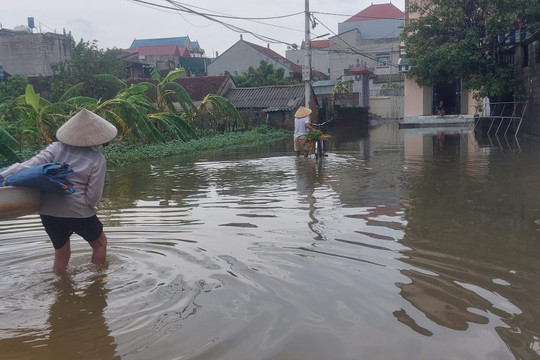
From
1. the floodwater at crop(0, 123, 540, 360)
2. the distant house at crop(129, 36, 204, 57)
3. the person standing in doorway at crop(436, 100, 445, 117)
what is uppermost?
the distant house at crop(129, 36, 204, 57)

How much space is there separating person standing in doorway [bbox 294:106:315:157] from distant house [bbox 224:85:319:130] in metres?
16.5

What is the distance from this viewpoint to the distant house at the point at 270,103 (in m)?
32.1

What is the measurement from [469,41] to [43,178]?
2122 cm

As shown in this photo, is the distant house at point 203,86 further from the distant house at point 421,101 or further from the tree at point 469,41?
the tree at point 469,41

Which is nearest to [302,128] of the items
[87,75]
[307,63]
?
[307,63]

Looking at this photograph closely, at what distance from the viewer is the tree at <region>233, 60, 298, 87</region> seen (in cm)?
4056

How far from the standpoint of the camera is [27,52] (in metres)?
39.2

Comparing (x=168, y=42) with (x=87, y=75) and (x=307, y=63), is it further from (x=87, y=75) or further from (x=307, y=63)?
(x=307, y=63)

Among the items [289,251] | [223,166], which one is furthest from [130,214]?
[223,166]

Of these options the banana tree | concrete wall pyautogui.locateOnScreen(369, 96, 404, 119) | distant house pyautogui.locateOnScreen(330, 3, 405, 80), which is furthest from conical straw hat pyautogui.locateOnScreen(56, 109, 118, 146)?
distant house pyautogui.locateOnScreen(330, 3, 405, 80)

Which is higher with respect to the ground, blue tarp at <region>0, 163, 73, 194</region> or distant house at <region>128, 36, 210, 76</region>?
distant house at <region>128, 36, 210, 76</region>

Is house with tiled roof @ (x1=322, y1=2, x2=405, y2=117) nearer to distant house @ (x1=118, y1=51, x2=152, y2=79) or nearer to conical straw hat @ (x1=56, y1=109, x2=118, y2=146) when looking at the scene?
distant house @ (x1=118, y1=51, x2=152, y2=79)

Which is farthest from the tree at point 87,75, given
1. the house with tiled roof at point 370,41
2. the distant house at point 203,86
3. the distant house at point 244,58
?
the house with tiled roof at point 370,41

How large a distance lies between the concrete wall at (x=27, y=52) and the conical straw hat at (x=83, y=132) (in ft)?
125
